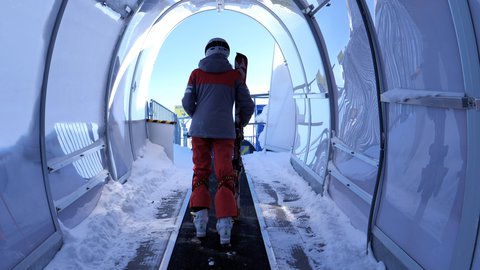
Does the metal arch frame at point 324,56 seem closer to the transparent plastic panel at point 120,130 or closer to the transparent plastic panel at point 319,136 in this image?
the transparent plastic panel at point 319,136

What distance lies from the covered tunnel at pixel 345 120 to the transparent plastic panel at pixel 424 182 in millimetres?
11

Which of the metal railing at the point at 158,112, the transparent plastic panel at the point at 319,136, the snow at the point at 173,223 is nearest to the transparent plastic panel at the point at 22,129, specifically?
the snow at the point at 173,223

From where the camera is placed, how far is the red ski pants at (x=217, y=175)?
3.88m

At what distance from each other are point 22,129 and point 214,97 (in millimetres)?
1791

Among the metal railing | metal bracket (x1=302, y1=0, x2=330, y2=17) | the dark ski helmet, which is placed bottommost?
the metal railing

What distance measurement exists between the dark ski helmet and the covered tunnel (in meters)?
1.41

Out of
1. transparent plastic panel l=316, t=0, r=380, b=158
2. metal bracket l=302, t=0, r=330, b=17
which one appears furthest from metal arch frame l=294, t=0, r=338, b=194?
transparent plastic panel l=316, t=0, r=380, b=158

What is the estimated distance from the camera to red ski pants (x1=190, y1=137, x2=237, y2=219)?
3875mm

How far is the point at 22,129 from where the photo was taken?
10.0ft

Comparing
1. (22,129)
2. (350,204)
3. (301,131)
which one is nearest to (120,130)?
(301,131)

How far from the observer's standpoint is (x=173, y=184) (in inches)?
272

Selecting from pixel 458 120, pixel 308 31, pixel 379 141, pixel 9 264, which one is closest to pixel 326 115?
pixel 308 31

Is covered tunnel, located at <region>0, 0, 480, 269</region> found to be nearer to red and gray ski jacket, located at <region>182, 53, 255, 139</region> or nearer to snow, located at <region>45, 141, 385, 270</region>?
snow, located at <region>45, 141, 385, 270</region>

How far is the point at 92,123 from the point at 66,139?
1056 millimetres
